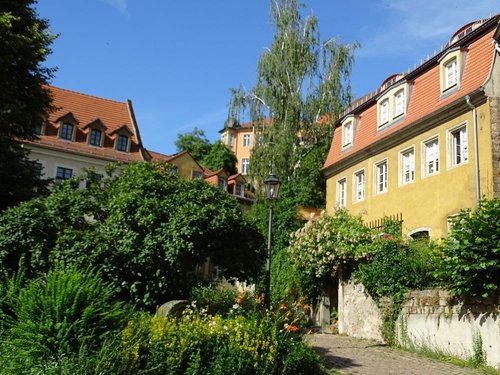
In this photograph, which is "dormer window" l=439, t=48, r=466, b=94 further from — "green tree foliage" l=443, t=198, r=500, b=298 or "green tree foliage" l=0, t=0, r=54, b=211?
"green tree foliage" l=0, t=0, r=54, b=211

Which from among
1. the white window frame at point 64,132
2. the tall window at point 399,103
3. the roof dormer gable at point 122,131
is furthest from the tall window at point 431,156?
the white window frame at point 64,132

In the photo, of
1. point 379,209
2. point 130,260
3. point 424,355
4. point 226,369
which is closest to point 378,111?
point 379,209

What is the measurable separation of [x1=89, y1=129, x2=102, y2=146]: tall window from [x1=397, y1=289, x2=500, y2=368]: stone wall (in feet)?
91.1

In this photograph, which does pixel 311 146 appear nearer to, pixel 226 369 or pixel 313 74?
pixel 313 74

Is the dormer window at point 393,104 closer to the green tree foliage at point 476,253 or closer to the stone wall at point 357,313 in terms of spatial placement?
the stone wall at point 357,313

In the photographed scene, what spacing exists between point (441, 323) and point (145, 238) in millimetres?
6748

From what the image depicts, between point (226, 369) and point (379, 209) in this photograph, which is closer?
point (226, 369)

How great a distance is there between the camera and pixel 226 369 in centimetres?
796

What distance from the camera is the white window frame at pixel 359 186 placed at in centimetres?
2383

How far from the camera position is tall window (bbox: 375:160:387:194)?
73.3 feet

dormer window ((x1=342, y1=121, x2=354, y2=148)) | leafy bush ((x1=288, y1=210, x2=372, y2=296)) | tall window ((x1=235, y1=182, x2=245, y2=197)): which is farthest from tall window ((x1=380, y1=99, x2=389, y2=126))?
tall window ((x1=235, y1=182, x2=245, y2=197))

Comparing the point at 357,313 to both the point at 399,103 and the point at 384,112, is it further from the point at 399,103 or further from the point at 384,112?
the point at 384,112

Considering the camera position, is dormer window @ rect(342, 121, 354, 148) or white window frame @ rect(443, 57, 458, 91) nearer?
white window frame @ rect(443, 57, 458, 91)

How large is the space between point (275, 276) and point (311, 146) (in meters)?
10.8
